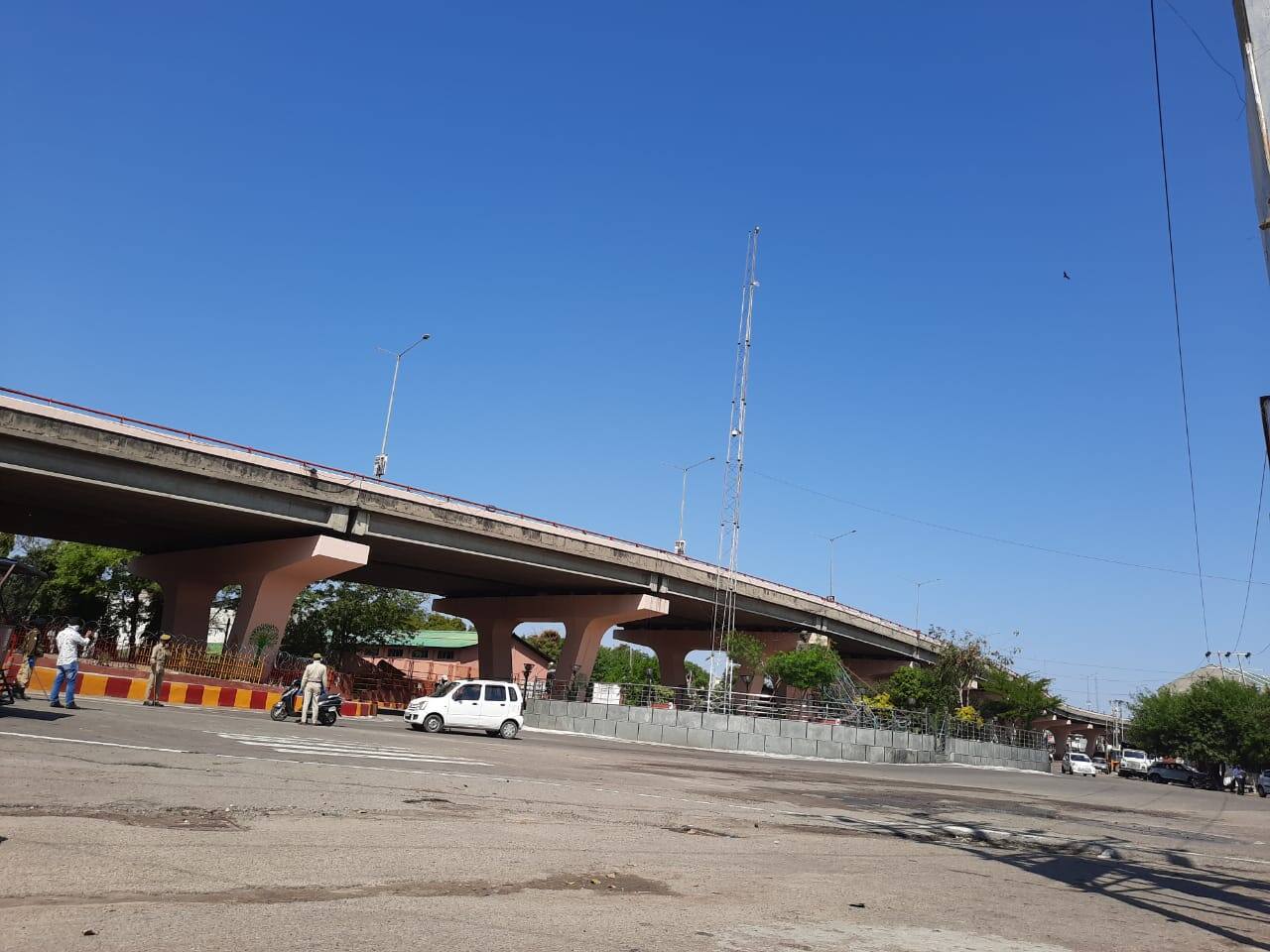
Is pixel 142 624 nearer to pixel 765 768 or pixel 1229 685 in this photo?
pixel 765 768

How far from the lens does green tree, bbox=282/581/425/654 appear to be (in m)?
57.2

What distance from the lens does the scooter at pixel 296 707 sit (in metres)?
24.2

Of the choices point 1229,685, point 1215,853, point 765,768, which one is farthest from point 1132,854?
point 1229,685

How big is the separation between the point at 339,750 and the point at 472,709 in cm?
1198

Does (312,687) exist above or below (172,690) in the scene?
above

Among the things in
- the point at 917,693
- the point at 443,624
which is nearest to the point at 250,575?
the point at 917,693

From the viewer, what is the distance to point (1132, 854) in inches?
493

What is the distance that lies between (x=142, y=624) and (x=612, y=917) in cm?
7072

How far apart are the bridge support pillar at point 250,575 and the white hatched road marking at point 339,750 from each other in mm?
19779

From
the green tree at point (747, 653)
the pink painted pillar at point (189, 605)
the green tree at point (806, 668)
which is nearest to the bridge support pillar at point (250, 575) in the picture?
the pink painted pillar at point (189, 605)

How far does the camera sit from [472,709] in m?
28.4

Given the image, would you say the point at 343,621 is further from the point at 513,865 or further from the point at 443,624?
the point at 443,624

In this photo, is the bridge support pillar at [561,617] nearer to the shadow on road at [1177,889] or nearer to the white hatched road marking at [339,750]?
the white hatched road marking at [339,750]

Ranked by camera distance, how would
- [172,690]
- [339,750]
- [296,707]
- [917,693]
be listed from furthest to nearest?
[917,693] → [172,690] → [296,707] → [339,750]
